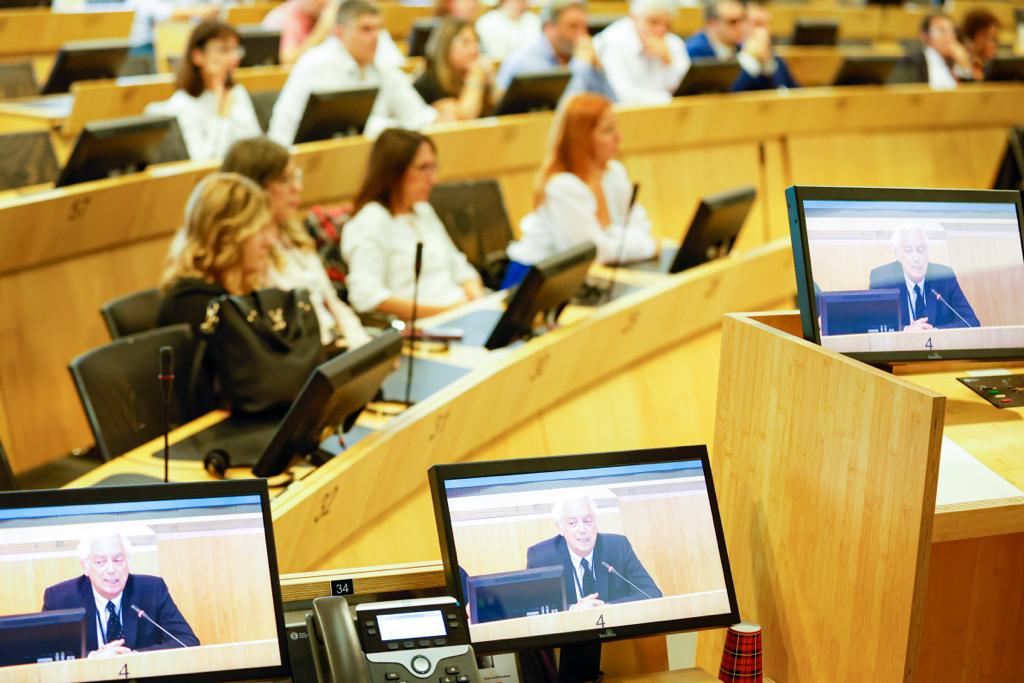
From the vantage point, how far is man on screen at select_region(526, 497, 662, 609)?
1.67 meters

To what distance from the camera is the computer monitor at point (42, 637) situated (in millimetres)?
1472

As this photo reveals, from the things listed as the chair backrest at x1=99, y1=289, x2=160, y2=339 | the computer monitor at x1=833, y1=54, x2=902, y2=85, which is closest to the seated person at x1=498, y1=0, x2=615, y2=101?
the computer monitor at x1=833, y1=54, x2=902, y2=85

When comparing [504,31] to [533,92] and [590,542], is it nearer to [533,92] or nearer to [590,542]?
[533,92]

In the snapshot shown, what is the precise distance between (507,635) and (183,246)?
1860mm

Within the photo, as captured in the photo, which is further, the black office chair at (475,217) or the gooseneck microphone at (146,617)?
the black office chair at (475,217)

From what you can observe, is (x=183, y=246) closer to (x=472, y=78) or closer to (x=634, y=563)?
(x=634, y=563)

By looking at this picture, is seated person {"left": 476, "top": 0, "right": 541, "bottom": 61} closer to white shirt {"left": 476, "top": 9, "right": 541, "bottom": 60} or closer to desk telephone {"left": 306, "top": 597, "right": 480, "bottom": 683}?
white shirt {"left": 476, "top": 9, "right": 541, "bottom": 60}

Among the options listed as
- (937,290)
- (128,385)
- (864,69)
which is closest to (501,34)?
(864,69)

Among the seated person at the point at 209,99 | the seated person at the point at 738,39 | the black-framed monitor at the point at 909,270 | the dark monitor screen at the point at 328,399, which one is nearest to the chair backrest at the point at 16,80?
the seated person at the point at 209,99

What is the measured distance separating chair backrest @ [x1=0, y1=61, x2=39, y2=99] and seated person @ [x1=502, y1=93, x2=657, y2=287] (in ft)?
8.92

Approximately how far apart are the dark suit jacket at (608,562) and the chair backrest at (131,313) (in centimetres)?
185

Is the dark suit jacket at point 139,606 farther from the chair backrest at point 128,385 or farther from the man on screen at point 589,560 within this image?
the chair backrest at point 128,385

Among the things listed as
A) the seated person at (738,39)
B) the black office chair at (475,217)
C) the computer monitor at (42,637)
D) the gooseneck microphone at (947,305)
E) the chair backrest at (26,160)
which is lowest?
the computer monitor at (42,637)

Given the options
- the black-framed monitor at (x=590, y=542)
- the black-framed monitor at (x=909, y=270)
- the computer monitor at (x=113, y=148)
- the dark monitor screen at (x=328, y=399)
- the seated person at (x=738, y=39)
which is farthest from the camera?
the seated person at (x=738, y=39)
